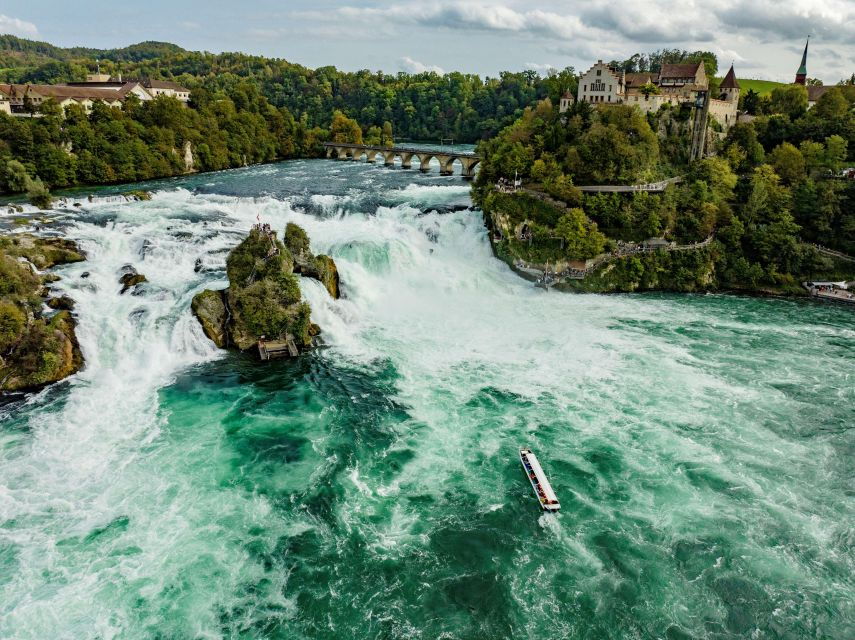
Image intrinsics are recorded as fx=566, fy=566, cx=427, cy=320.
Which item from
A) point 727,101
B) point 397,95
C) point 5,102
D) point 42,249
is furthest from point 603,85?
point 397,95

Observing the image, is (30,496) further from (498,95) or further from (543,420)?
(498,95)

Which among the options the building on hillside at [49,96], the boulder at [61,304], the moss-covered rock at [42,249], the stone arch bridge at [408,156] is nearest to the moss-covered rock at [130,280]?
the boulder at [61,304]

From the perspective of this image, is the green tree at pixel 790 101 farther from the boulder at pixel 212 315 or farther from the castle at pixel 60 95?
the castle at pixel 60 95

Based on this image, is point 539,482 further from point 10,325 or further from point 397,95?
point 397,95

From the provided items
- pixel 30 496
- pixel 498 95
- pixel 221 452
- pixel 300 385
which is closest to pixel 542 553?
pixel 221 452

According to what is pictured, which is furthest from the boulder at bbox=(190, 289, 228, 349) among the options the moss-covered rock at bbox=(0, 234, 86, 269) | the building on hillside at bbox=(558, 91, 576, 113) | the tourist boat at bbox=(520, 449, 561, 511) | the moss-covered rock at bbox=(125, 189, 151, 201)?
the building on hillside at bbox=(558, 91, 576, 113)

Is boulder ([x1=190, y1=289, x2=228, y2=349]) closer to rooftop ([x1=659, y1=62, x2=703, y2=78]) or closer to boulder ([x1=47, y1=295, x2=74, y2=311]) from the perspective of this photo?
boulder ([x1=47, y1=295, x2=74, y2=311])
